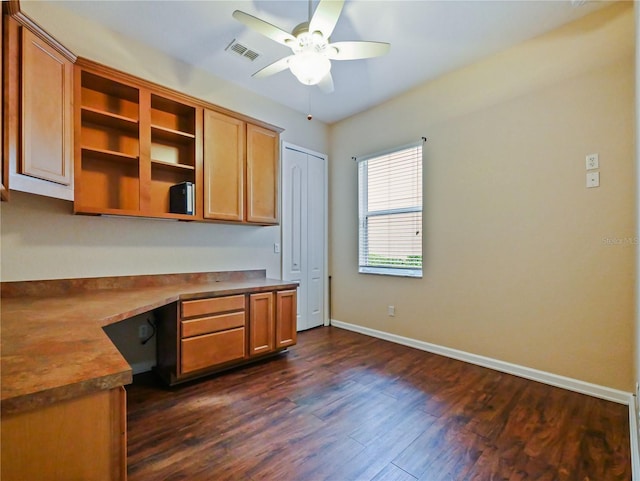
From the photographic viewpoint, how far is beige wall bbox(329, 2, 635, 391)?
2.29 meters

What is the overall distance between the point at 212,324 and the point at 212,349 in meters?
0.22

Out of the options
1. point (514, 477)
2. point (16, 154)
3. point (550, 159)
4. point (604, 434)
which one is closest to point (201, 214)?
point (16, 154)

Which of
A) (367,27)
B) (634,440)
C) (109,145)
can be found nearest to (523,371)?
(634,440)

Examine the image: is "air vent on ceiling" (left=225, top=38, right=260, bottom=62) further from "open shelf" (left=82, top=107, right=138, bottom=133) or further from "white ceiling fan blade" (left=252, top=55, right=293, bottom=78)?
"open shelf" (left=82, top=107, right=138, bottom=133)

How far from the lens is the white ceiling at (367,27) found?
7.59 feet

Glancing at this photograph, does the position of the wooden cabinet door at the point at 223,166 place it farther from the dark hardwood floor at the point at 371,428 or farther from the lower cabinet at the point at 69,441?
the lower cabinet at the point at 69,441

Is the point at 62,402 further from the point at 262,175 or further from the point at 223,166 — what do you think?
the point at 262,175

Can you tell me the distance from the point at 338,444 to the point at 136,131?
293cm

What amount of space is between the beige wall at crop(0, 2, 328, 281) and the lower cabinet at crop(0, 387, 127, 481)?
2.09 m

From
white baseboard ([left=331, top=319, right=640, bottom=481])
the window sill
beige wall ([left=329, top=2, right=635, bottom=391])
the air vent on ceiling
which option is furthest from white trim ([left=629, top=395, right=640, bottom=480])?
the air vent on ceiling

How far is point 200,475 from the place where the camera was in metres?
1.55

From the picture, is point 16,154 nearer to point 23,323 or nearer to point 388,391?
point 23,323

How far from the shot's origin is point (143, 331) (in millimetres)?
2760

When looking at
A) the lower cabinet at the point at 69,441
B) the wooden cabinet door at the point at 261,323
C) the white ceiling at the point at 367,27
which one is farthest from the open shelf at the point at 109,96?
the lower cabinet at the point at 69,441
